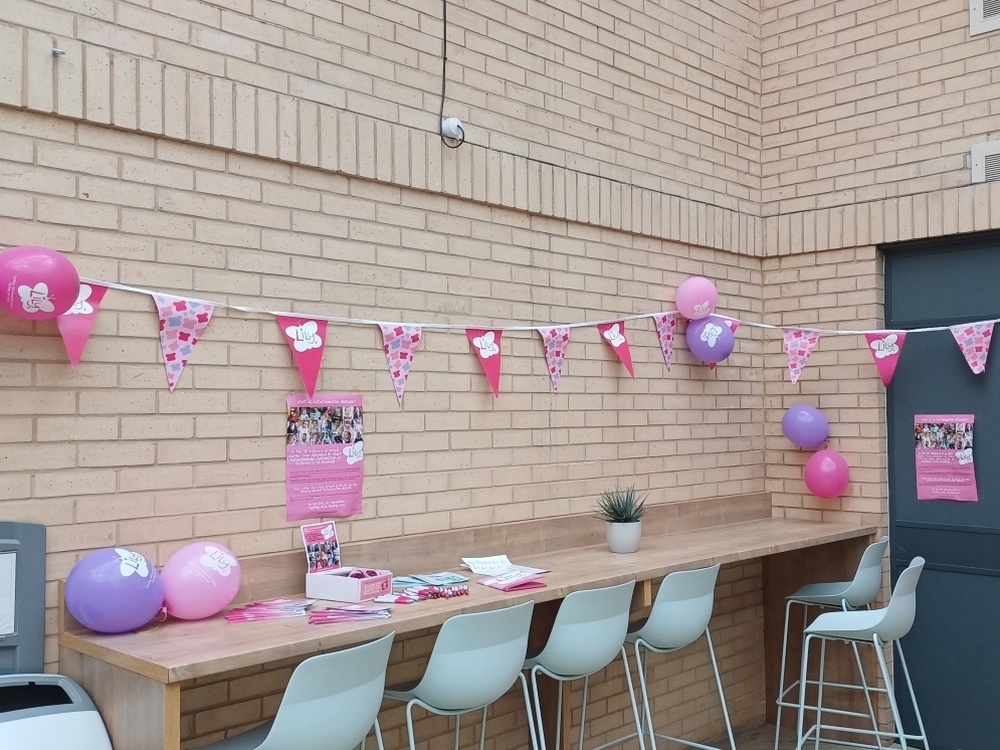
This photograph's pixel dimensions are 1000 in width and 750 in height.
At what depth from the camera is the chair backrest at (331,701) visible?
2.47 m

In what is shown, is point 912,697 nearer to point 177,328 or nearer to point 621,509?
point 621,509

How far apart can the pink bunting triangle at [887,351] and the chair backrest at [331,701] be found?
3246mm

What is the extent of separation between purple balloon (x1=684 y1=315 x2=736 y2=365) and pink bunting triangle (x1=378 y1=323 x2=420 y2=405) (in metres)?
1.75

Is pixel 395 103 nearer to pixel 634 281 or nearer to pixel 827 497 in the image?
pixel 634 281

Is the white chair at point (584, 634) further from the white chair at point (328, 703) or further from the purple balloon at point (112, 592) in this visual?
the purple balloon at point (112, 592)

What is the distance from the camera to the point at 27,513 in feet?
8.82

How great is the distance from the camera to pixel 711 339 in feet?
15.8

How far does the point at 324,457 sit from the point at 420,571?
0.60 metres

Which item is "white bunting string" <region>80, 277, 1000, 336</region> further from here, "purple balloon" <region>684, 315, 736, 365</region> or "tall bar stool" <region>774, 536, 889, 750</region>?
"tall bar stool" <region>774, 536, 889, 750</region>

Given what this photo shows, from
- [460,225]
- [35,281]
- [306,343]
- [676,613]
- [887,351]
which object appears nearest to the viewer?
[35,281]

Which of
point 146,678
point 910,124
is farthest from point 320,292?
point 910,124

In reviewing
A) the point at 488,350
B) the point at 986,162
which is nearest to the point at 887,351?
the point at 986,162

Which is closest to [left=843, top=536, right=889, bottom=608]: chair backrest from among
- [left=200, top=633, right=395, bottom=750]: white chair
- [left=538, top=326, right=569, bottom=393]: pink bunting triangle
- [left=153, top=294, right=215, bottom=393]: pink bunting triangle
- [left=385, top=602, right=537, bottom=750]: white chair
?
[left=538, top=326, right=569, bottom=393]: pink bunting triangle

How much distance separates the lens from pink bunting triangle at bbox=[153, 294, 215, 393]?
299 centimetres
